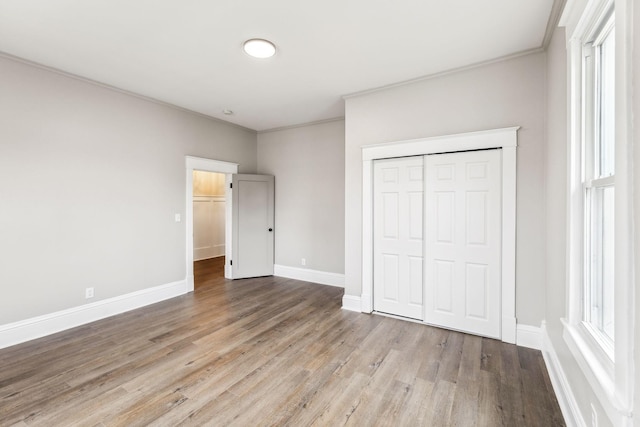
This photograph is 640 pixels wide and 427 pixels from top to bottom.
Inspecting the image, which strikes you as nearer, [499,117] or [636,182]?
[636,182]

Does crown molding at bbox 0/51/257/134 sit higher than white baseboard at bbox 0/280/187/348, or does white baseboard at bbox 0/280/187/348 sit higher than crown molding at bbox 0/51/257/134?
crown molding at bbox 0/51/257/134

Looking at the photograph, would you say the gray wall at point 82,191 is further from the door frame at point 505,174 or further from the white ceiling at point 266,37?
the door frame at point 505,174

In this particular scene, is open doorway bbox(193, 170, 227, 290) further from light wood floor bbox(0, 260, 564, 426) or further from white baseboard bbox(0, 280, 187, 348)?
light wood floor bbox(0, 260, 564, 426)

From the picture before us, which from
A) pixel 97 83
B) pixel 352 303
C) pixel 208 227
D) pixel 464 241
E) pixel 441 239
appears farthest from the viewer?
pixel 208 227

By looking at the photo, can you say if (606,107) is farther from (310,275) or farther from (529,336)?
(310,275)

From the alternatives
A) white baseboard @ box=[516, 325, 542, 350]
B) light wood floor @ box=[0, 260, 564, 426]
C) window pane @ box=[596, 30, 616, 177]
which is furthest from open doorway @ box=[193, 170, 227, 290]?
window pane @ box=[596, 30, 616, 177]

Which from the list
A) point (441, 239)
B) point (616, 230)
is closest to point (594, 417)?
point (616, 230)

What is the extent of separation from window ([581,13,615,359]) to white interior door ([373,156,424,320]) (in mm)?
1724

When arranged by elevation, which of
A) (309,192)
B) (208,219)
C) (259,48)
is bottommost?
(208,219)

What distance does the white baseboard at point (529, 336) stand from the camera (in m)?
2.79

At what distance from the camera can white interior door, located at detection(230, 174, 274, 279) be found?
212 inches

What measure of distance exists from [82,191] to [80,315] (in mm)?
1455

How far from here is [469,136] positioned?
3.05 meters

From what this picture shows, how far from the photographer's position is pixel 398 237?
3541 mm
